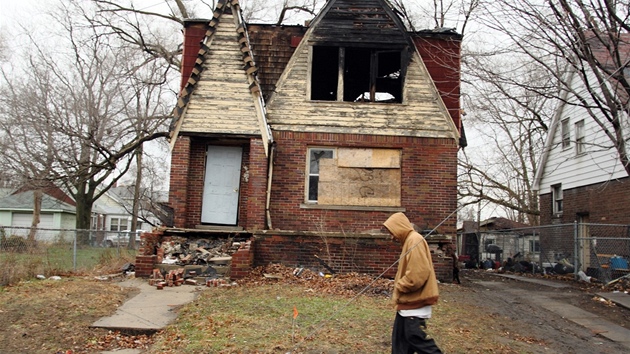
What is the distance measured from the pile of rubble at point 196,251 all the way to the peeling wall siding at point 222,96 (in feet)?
9.04

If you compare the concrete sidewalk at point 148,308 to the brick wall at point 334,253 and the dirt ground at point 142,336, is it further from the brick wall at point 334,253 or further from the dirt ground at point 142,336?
the brick wall at point 334,253

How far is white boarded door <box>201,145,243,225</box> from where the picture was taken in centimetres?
1391

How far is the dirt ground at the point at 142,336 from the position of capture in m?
6.85

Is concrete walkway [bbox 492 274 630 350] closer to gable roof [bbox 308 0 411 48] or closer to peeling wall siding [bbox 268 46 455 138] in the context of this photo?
peeling wall siding [bbox 268 46 455 138]

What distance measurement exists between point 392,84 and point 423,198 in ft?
15.2

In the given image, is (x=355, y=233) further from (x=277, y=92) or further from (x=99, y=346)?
(x=99, y=346)

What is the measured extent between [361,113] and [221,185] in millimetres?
4131

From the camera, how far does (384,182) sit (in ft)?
46.3

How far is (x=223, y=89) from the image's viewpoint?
13734 mm

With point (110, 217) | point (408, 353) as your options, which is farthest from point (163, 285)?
point (110, 217)

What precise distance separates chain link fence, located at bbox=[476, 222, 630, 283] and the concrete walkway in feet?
9.55

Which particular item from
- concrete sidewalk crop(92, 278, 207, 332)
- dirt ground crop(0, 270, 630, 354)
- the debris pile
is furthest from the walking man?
the debris pile

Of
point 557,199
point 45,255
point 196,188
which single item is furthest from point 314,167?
point 557,199

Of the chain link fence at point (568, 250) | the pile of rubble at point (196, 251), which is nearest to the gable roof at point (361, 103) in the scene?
the pile of rubble at point (196, 251)
